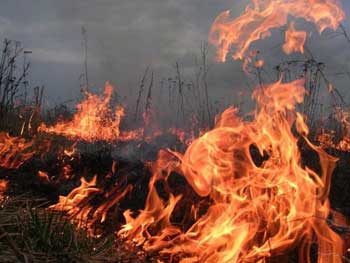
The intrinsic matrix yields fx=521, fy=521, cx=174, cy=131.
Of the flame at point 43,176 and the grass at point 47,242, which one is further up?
the flame at point 43,176

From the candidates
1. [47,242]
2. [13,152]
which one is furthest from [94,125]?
[47,242]

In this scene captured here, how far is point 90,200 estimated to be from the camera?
5.89 meters

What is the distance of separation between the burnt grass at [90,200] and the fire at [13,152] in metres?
0.14

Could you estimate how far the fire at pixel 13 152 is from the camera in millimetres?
7207

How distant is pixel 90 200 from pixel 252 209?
2112 mm

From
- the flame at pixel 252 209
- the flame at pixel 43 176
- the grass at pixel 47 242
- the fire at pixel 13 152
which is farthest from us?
the fire at pixel 13 152

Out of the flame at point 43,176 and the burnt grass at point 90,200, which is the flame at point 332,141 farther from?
the flame at point 43,176

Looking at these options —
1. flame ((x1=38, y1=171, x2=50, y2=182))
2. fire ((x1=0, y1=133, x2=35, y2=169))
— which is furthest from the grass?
fire ((x1=0, y1=133, x2=35, y2=169))

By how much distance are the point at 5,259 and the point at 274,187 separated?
2505 mm

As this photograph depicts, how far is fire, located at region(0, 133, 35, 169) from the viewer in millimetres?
7207

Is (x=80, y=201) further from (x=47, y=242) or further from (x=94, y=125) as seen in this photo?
(x=94, y=125)

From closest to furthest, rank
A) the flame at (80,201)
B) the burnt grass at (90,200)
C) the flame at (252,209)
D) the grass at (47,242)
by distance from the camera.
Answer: the grass at (47,242) < the burnt grass at (90,200) < the flame at (252,209) < the flame at (80,201)

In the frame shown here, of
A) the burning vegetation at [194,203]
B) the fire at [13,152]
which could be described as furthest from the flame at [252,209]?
the fire at [13,152]

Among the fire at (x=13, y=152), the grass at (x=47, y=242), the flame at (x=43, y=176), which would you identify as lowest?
the grass at (x=47, y=242)
